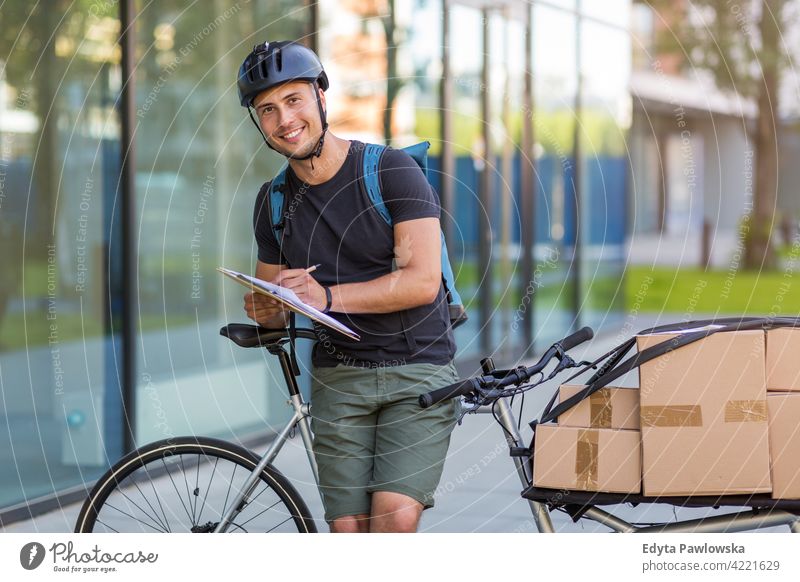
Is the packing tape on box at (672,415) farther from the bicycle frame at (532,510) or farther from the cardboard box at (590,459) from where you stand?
the bicycle frame at (532,510)

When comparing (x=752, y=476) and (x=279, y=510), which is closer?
(x=752, y=476)

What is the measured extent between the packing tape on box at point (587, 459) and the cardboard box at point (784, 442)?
0.44m

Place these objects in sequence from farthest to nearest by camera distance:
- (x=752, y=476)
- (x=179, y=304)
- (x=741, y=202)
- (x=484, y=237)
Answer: (x=741, y=202) < (x=484, y=237) < (x=179, y=304) < (x=752, y=476)

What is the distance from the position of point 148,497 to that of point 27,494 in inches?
77.5

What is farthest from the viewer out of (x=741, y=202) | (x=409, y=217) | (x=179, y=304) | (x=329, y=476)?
(x=741, y=202)

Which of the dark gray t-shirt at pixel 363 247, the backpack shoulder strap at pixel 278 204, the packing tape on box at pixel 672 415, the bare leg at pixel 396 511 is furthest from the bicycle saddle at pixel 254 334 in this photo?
the packing tape on box at pixel 672 415

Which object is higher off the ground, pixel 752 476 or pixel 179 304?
pixel 179 304

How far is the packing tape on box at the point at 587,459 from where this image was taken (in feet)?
10.6

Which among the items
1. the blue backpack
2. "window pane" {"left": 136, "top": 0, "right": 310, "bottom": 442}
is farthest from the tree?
the blue backpack

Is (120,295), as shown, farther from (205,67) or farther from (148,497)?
(148,497)

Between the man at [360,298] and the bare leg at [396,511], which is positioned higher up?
the man at [360,298]

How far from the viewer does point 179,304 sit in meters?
6.98

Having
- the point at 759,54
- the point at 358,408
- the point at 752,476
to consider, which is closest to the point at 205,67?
the point at 358,408

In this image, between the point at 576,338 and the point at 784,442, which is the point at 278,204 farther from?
the point at 784,442
